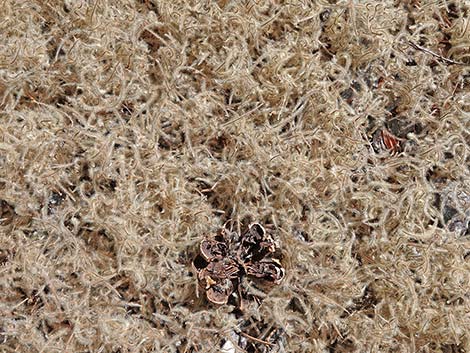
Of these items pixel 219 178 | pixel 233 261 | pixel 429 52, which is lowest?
pixel 233 261

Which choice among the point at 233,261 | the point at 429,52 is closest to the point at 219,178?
the point at 233,261

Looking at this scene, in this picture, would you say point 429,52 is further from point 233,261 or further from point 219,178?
point 233,261

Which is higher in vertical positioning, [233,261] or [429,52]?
[429,52]

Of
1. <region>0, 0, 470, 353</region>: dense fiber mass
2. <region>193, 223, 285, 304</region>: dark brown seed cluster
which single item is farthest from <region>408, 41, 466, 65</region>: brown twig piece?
<region>193, 223, 285, 304</region>: dark brown seed cluster

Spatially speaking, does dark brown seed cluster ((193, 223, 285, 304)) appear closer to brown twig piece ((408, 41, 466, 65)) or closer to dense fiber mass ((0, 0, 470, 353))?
dense fiber mass ((0, 0, 470, 353))

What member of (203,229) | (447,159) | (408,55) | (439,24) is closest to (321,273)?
(203,229)

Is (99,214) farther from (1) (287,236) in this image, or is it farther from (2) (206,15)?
(2) (206,15)

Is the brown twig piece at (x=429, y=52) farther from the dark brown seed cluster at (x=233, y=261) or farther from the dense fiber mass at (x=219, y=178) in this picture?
the dark brown seed cluster at (x=233, y=261)
